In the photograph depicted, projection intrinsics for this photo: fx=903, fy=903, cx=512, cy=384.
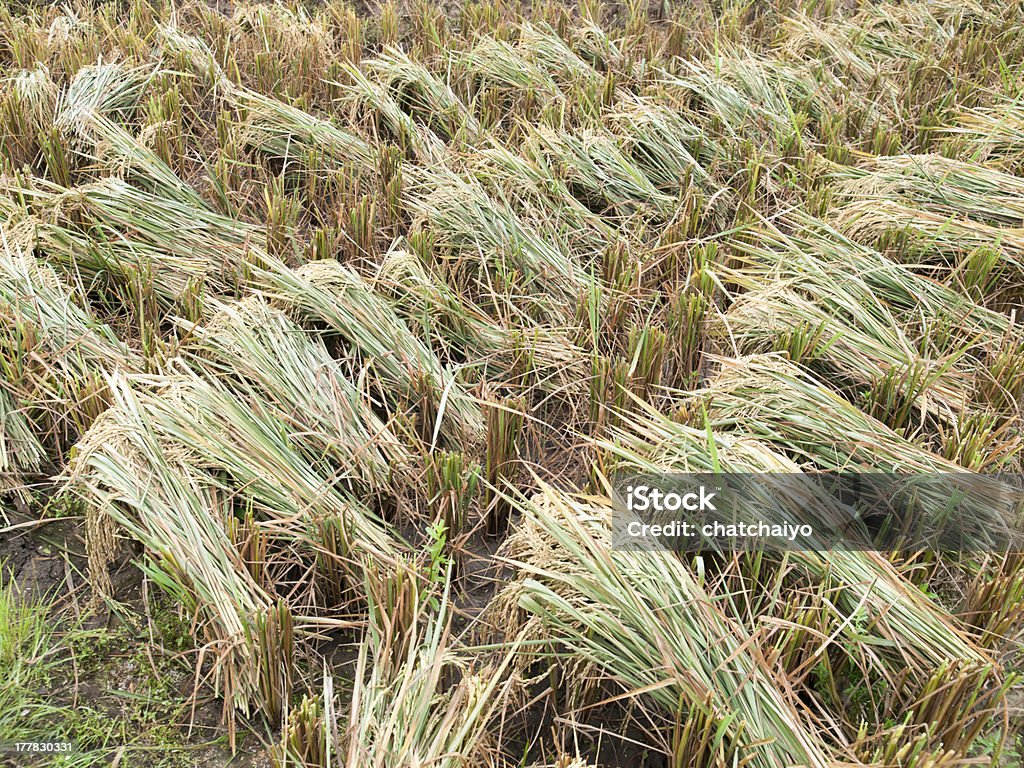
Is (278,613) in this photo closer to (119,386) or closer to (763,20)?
(119,386)

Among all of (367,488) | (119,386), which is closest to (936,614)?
(367,488)

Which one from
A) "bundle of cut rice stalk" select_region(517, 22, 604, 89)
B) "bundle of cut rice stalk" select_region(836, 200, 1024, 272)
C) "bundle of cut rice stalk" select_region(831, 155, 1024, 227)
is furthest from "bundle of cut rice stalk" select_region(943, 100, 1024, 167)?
"bundle of cut rice stalk" select_region(517, 22, 604, 89)

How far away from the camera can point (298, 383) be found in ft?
8.49

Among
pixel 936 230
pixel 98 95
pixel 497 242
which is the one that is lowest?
pixel 497 242

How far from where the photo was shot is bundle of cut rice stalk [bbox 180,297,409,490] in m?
2.44

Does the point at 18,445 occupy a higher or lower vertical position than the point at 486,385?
lower

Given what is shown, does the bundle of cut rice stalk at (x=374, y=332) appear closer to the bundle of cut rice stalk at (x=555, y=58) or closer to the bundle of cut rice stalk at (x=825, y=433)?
the bundle of cut rice stalk at (x=825, y=433)

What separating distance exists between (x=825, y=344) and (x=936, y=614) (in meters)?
0.98

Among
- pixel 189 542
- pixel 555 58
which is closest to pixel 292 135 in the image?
pixel 555 58

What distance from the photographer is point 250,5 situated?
489cm

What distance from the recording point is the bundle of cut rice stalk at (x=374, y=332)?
103 inches

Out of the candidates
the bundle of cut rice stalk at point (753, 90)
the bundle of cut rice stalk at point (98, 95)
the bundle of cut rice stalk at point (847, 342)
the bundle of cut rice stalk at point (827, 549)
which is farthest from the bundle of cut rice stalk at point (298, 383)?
the bundle of cut rice stalk at point (753, 90)

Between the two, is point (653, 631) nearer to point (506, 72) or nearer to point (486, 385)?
point (486, 385)

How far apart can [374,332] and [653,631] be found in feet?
4.49
